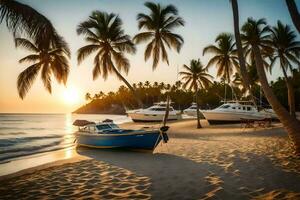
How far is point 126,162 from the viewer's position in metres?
11.0

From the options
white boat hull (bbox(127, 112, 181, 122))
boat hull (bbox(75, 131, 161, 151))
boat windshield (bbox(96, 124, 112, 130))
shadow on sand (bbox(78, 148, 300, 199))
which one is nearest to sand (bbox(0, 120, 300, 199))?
shadow on sand (bbox(78, 148, 300, 199))

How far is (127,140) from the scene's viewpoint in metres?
14.0

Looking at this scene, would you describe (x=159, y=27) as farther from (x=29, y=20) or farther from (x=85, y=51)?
(x=29, y=20)

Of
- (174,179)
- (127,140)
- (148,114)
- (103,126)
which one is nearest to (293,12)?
(174,179)

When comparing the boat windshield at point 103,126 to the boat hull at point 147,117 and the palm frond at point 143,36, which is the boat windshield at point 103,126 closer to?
the palm frond at point 143,36

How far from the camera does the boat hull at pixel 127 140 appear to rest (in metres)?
13.4

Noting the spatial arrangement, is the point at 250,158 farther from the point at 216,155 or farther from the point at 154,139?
the point at 154,139

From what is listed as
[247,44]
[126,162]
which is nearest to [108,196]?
[126,162]

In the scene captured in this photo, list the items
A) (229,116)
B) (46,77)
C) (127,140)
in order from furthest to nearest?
(229,116) → (46,77) → (127,140)

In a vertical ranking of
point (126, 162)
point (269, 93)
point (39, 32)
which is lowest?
point (126, 162)

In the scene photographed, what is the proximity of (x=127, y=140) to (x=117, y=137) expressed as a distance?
2.06 ft

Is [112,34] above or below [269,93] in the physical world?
above

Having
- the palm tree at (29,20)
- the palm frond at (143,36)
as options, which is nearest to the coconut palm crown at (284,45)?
the palm frond at (143,36)

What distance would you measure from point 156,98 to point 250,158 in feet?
350
